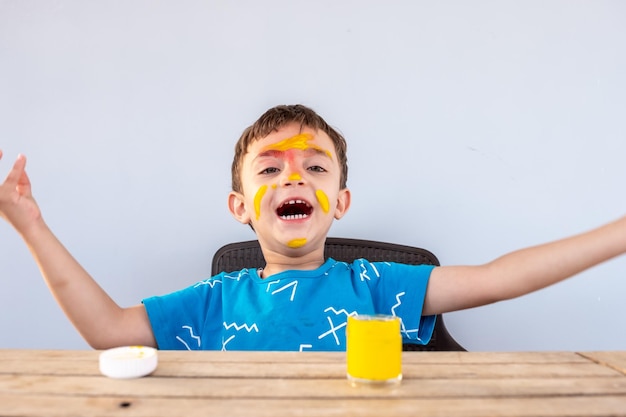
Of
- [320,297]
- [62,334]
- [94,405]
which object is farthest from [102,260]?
[94,405]

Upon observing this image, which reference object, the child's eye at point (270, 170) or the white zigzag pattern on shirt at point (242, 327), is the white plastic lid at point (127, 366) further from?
the child's eye at point (270, 170)

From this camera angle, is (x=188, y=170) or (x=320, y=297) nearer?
(x=320, y=297)

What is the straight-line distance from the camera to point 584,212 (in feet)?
5.76

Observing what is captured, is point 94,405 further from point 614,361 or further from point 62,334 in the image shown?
point 62,334

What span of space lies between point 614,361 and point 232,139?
51.6 inches

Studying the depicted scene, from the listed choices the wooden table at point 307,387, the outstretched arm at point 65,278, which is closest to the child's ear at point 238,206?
the outstretched arm at point 65,278

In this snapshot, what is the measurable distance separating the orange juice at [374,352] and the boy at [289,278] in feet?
1.41

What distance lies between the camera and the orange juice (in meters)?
0.62

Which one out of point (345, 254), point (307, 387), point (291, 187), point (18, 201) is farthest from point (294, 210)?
point (307, 387)

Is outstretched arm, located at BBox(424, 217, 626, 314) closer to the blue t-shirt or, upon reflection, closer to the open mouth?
the blue t-shirt

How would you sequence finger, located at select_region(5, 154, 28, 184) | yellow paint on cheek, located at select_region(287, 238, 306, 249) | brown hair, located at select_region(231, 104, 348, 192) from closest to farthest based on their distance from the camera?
finger, located at select_region(5, 154, 28, 184) → yellow paint on cheek, located at select_region(287, 238, 306, 249) → brown hair, located at select_region(231, 104, 348, 192)

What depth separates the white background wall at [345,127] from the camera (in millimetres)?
1762

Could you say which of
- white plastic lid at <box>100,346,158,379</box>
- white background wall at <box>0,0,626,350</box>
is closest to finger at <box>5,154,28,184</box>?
white plastic lid at <box>100,346,158,379</box>

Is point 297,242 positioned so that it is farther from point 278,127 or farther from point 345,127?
point 345,127
